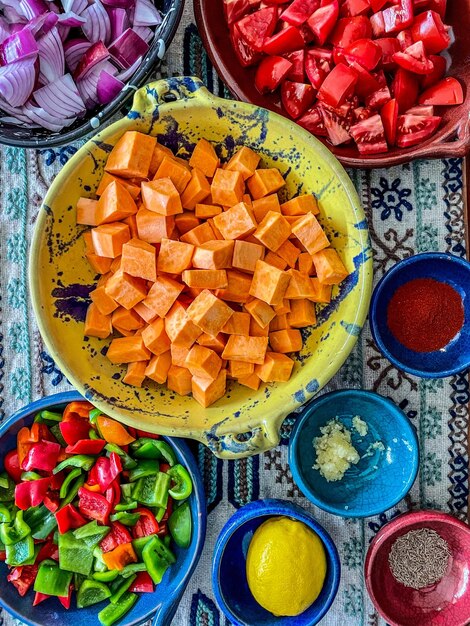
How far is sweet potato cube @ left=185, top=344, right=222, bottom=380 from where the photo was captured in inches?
53.4

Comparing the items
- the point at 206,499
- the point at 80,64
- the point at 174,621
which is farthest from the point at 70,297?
the point at 174,621

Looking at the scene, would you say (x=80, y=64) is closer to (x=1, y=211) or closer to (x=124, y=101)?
(x=124, y=101)

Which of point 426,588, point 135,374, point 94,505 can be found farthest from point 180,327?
point 426,588

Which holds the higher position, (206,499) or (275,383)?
(275,383)

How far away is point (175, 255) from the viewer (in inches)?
53.2

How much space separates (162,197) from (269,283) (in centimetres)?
28

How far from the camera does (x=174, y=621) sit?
1.72 m

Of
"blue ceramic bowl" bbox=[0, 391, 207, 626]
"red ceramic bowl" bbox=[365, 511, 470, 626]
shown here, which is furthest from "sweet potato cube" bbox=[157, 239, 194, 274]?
"red ceramic bowl" bbox=[365, 511, 470, 626]

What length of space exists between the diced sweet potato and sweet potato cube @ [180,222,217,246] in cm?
25

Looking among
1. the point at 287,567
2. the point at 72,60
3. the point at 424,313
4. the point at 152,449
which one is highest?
the point at 72,60

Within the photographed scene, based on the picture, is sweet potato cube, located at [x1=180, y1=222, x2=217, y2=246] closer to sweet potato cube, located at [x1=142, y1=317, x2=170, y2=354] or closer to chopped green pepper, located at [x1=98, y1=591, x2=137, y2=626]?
sweet potato cube, located at [x1=142, y1=317, x2=170, y2=354]

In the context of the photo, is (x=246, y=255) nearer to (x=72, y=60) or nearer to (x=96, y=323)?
(x=96, y=323)

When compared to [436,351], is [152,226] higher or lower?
higher

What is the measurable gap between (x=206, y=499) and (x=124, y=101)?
3.27 feet
